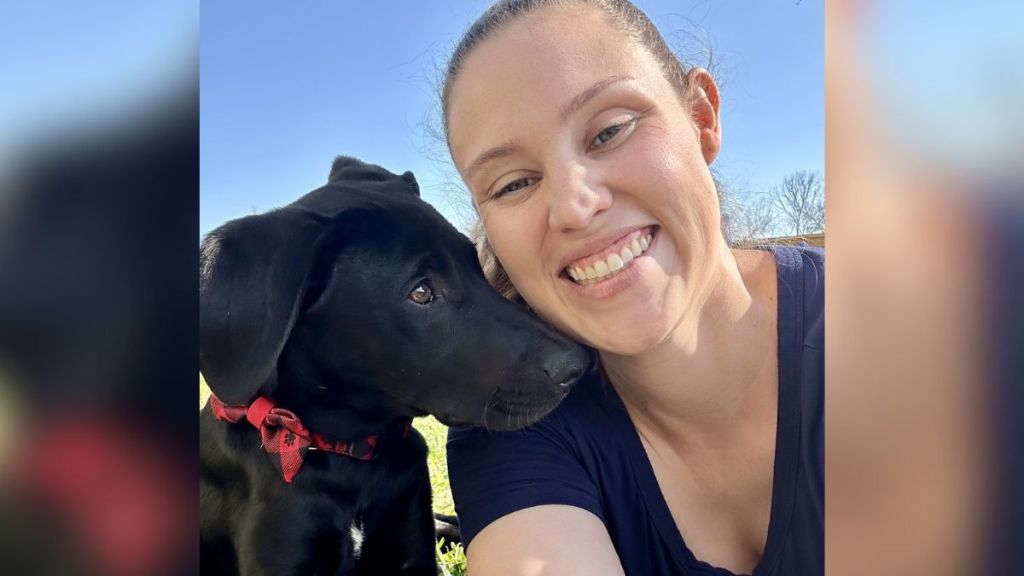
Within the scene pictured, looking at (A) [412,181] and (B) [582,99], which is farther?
(A) [412,181]

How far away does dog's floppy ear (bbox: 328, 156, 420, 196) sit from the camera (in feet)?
5.75

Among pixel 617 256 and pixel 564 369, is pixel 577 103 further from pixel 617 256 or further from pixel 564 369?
pixel 564 369

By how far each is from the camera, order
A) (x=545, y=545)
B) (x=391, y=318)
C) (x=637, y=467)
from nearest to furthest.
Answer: (x=545, y=545) → (x=637, y=467) → (x=391, y=318)

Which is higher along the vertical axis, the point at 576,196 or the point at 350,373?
the point at 576,196

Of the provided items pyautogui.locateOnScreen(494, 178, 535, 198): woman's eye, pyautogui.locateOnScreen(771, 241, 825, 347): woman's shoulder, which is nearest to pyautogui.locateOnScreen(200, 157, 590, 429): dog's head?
pyautogui.locateOnScreen(494, 178, 535, 198): woman's eye

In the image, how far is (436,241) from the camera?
5.36ft

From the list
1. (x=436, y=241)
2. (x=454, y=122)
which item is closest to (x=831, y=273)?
(x=454, y=122)

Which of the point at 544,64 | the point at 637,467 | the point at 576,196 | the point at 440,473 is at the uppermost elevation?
the point at 544,64

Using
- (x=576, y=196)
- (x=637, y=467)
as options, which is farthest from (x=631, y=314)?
(x=637, y=467)

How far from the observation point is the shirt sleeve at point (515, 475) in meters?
1.29

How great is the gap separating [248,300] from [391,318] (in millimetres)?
306

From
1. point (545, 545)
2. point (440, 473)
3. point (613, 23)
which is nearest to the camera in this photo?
point (545, 545)

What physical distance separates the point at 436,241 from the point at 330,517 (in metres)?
0.62

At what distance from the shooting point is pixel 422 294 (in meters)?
1.61
